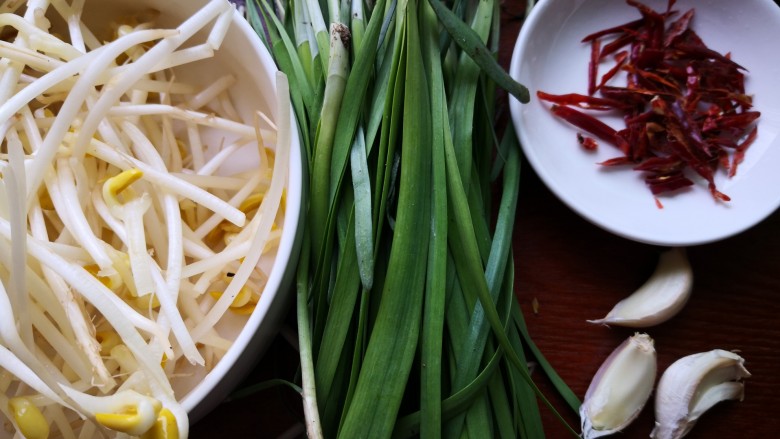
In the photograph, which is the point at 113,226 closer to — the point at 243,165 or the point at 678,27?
the point at 243,165

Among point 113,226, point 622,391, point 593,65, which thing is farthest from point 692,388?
point 113,226

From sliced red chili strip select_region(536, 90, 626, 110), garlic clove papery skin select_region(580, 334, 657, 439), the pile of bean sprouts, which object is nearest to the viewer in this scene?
the pile of bean sprouts

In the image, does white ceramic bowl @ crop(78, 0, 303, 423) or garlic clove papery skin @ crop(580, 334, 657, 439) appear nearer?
white ceramic bowl @ crop(78, 0, 303, 423)

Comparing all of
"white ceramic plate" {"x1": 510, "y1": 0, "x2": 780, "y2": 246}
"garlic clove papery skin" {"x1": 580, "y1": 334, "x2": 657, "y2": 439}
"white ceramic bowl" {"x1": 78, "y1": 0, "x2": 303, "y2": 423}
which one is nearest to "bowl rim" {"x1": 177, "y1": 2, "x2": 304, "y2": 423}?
"white ceramic bowl" {"x1": 78, "y1": 0, "x2": 303, "y2": 423}

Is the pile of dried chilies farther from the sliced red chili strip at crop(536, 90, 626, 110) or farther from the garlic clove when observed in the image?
the garlic clove

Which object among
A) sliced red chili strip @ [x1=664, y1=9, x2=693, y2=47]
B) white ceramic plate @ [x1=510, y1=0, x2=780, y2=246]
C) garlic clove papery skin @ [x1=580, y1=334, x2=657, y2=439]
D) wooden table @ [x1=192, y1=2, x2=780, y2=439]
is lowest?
garlic clove papery skin @ [x1=580, y1=334, x2=657, y2=439]

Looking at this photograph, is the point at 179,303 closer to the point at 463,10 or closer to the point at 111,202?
the point at 111,202
